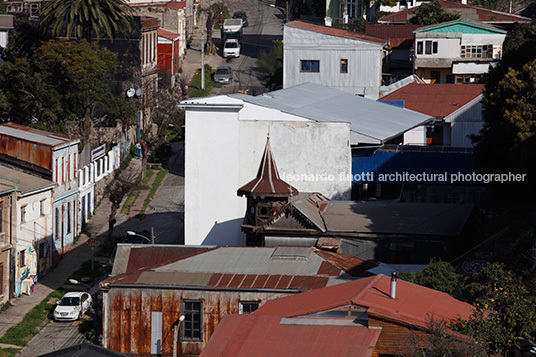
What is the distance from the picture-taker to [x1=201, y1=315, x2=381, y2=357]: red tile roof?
23344mm

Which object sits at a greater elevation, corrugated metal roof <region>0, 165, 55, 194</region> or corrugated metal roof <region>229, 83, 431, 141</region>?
corrugated metal roof <region>229, 83, 431, 141</region>

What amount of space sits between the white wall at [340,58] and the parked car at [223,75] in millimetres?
16937

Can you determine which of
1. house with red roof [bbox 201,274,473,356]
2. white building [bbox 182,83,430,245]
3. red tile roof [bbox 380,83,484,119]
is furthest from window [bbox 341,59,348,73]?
house with red roof [bbox 201,274,473,356]

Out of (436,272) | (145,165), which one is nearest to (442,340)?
(436,272)

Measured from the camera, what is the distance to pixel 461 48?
7375 centimetres

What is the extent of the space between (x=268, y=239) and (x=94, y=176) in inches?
805

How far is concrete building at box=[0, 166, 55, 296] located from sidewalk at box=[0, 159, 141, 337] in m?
0.52

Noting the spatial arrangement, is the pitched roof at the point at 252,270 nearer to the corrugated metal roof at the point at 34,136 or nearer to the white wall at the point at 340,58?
the corrugated metal roof at the point at 34,136

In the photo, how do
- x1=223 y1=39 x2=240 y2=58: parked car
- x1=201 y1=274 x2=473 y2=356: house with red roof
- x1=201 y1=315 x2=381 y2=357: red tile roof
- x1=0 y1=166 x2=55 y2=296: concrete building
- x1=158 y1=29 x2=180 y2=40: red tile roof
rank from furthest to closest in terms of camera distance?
x1=223 y1=39 x2=240 y2=58: parked car
x1=158 y1=29 x2=180 y2=40: red tile roof
x1=0 y1=166 x2=55 y2=296: concrete building
x1=201 y1=274 x2=473 y2=356: house with red roof
x1=201 y1=315 x2=381 y2=357: red tile roof

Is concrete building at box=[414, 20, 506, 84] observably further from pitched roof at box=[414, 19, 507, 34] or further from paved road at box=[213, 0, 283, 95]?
paved road at box=[213, 0, 283, 95]

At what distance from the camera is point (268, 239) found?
39.8m

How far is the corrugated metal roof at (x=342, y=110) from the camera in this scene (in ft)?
155

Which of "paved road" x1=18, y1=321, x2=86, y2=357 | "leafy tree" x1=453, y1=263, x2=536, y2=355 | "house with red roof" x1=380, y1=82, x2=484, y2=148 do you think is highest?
"house with red roof" x1=380, y1=82, x2=484, y2=148

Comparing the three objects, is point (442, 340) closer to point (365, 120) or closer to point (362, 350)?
point (362, 350)
